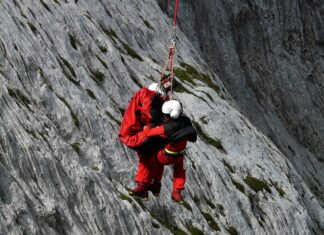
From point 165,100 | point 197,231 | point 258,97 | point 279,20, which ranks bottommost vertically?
point 258,97

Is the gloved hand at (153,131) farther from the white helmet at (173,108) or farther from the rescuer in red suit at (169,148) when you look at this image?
the white helmet at (173,108)

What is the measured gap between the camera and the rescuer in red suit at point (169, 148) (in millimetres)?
18578

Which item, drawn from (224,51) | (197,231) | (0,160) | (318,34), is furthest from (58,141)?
(318,34)

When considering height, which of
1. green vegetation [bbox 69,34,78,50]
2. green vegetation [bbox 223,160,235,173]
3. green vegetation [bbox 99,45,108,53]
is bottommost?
green vegetation [bbox 223,160,235,173]

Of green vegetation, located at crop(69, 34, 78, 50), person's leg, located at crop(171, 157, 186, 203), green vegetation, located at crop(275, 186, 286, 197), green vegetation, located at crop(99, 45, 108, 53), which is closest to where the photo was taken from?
person's leg, located at crop(171, 157, 186, 203)

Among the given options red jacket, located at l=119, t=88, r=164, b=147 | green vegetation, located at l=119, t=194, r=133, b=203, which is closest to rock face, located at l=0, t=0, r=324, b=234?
green vegetation, located at l=119, t=194, r=133, b=203

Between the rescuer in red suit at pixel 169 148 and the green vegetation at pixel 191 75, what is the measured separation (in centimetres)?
3173

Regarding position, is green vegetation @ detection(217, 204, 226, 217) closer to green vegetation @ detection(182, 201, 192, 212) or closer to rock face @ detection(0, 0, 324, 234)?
rock face @ detection(0, 0, 324, 234)

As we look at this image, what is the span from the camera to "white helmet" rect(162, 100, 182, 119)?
18.3 metres

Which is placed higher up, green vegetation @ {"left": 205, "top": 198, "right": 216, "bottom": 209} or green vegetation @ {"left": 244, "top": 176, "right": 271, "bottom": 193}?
green vegetation @ {"left": 205, "top": 198, "right": 216, "bottom": 209}

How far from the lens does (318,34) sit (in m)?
94.2

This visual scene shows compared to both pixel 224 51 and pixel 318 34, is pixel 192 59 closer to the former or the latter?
pixel 224 51

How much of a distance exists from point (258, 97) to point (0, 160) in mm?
59730

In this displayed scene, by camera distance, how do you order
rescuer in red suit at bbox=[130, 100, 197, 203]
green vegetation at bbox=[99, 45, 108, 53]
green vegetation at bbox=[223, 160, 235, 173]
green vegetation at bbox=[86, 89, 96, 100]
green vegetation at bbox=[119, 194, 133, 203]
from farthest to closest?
green vegetation at bbox=[223, 160, 235, 173] < green vegetation at bbox=[99, 45, 108, 53] < green vegetation at bbox=[86, 89, 96, 100] < green vegetation at bbox=[119, 194, 133, 203] < rescuer in red suit at bbox=[130, 100, 197, 203]
